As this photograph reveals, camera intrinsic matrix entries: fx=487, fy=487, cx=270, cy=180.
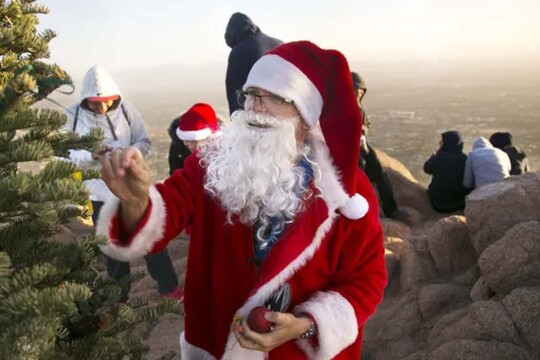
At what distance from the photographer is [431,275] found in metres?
4.87

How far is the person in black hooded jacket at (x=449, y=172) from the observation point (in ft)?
23.5

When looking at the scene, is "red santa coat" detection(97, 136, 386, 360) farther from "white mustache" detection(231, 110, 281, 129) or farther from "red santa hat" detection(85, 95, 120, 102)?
"red santa hat" detection(85, 95, 120, 102)

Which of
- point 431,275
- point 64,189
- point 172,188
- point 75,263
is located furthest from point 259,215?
point 431,275

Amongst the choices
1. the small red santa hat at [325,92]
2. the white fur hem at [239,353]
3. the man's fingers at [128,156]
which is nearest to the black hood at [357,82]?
the small red santa hat at [325,92]

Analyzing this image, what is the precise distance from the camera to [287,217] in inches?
80.6

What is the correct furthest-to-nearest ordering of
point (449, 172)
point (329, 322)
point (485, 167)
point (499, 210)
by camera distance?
point (449, 172) < point (485, 167) < point (499, 210) < point (329, 322)

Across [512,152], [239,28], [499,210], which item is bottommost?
[512,152]

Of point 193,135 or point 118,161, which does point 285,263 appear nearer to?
point 118,161

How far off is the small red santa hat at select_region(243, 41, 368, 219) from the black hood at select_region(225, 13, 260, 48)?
3.38 meters

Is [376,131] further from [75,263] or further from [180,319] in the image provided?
[75,263]

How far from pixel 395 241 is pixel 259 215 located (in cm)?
455

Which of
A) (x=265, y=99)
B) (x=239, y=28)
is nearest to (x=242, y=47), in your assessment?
(x=239, y=28)

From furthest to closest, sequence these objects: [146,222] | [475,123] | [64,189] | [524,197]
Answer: [475,123]
[524,197]
[146,222]
[64,189]

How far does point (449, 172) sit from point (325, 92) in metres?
5.68
